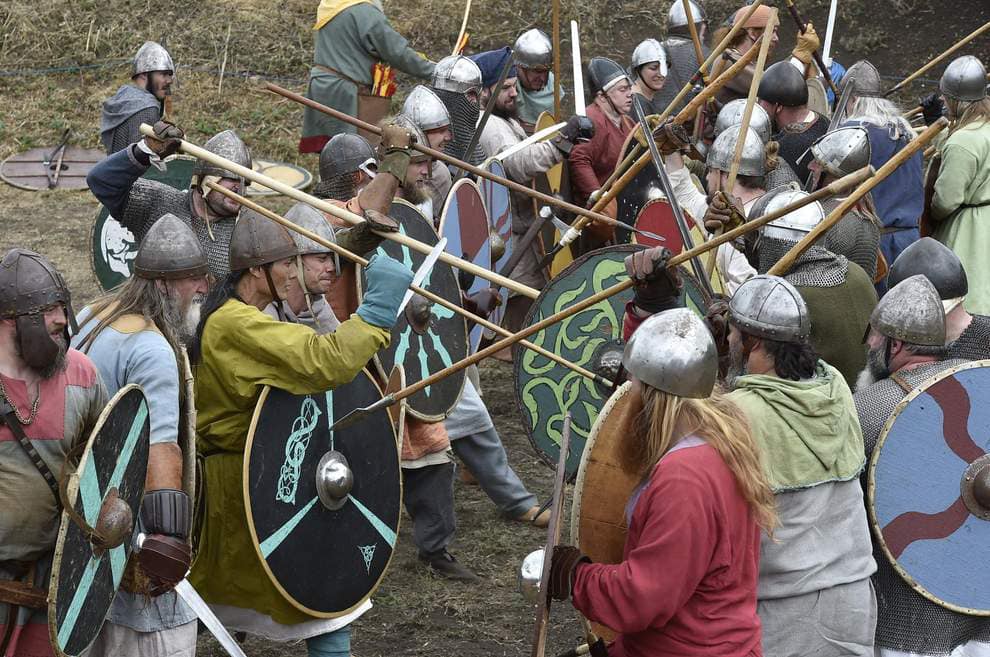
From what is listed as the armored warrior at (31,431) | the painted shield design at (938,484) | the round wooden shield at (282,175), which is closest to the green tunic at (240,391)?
the armored warrior at (31,431)

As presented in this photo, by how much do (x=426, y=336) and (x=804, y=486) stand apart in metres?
2.28

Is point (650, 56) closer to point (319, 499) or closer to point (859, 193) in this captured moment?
point (859, 193)

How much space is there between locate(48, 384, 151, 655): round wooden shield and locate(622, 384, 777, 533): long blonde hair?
1322mm

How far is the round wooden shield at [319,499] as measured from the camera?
388cm

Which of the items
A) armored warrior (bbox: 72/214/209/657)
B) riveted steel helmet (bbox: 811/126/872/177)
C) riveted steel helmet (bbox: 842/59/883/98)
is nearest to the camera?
armored warrior (bbox: 72/214/209/657)

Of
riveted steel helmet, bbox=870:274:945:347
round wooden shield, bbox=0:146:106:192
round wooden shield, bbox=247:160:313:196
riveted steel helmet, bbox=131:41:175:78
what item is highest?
riveted steel helmet, bbox=870:274:945:347

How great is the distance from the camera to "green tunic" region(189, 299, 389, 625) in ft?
12.5

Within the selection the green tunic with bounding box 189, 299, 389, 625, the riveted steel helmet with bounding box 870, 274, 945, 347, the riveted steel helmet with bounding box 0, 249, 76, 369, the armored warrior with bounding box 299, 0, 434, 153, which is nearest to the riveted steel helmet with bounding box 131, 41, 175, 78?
the armored warrior with bounding box 299, 0, 434, 153

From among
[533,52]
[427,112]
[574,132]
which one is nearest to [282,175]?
[533,52]

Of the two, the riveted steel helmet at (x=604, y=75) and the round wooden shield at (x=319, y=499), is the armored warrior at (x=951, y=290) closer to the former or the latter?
the round wooden shield at (x=319, y=499)

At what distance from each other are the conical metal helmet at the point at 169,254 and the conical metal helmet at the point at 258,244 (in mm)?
139

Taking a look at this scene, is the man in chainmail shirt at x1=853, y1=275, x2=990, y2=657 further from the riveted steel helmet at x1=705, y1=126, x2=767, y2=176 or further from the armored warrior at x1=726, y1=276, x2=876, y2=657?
the riveted steel helmet at x1=705, y1=126, x2=767, y2=176

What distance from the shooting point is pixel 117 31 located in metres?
13.0

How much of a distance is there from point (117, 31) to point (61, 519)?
10.8m
